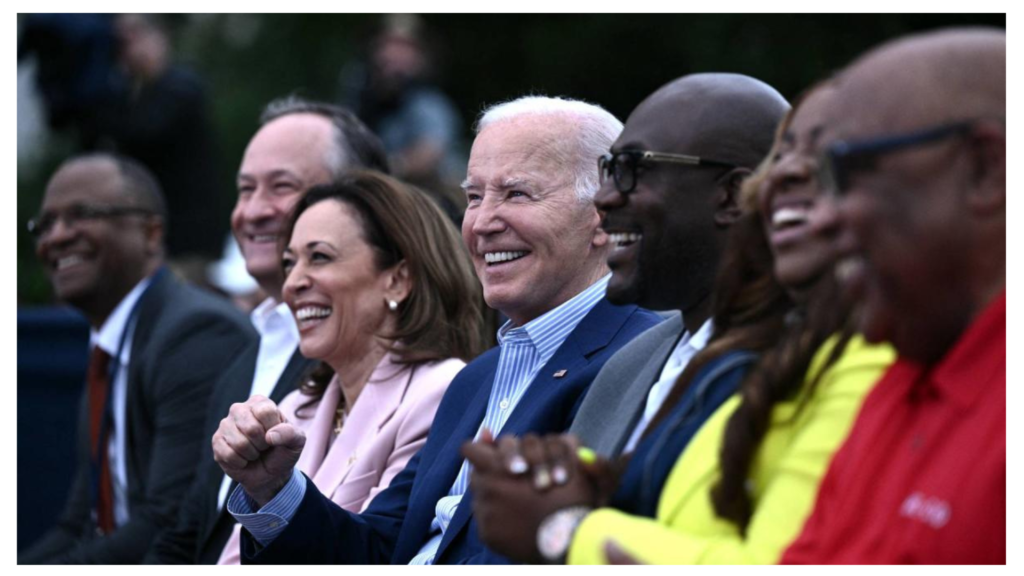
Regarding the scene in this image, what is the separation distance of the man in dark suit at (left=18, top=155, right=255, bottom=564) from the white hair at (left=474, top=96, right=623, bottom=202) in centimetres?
221

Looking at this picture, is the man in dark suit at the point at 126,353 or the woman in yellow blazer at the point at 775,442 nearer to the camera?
the woman in yellow blazer at the point at 775,442

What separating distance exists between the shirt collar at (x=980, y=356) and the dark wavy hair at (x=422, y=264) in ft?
8.83

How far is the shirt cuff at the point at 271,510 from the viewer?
3910 millimetres

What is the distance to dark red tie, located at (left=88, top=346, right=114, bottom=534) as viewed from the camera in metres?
6.14

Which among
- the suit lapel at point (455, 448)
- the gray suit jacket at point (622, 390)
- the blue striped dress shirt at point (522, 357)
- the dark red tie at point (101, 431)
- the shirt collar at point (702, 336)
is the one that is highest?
the shirt collar at point (702, 336)

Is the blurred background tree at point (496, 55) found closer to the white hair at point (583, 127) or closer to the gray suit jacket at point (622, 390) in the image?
the white hair at point (583, 127)

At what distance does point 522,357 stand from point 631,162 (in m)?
0.95

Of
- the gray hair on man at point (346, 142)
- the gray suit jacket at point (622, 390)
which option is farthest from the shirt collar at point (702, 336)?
the gray hair on man at point (346, 142)
